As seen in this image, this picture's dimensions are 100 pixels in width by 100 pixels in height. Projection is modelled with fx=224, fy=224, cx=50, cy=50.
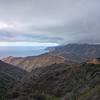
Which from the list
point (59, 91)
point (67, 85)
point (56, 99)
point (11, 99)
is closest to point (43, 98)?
point (56, 99)

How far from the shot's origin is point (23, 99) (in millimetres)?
124062

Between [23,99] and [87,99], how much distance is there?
1847 inches

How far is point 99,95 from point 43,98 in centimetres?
5462

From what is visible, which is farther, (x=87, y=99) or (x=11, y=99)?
(x=11, y=99)

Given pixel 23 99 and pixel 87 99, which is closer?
pixel 87 99

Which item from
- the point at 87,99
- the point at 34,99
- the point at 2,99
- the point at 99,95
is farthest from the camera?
the point at 2,99

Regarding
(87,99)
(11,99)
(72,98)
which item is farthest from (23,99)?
(87,99)

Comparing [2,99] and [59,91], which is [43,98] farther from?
[59,91]

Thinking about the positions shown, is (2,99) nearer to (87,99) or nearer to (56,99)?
(56,99)

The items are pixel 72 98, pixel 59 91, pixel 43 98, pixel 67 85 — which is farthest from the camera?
pixel 67 85

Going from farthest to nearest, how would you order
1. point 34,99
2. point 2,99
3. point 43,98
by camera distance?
point 2,99 → point 43,98 → point 34,99

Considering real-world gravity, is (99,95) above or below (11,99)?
above

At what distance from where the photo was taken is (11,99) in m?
140

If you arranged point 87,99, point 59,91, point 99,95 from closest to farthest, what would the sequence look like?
point 99,95 < point 87,99 < point 59,91
